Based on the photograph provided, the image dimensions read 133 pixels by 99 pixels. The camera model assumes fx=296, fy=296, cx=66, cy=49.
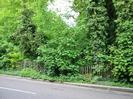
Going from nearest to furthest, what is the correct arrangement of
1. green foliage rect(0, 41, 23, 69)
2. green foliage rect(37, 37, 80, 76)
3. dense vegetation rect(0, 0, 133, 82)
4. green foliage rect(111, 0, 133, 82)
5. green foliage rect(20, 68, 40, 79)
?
green foliage rect(111, 0, 133, 82) < dense vegetation rect(0, 0, 133, 82) < green foliage rect(37, 37, 80, 76) < green foliage rect(20, 68, 40, 79) < green foliage rect(0, 41, 23, 69)

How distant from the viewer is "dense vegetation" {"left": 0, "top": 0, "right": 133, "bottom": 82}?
17.7 m

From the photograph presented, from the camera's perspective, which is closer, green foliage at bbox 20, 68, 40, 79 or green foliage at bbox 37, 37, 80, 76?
green foliage at bbox 37, 37, 80, 76

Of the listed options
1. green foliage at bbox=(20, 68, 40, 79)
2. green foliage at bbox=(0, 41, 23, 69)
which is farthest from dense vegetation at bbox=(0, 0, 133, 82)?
green foliage at bbox=(20, 68, 40, 79)

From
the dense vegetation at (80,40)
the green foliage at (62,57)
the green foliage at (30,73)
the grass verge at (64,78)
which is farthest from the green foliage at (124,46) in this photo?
the green foliage at (30,73)

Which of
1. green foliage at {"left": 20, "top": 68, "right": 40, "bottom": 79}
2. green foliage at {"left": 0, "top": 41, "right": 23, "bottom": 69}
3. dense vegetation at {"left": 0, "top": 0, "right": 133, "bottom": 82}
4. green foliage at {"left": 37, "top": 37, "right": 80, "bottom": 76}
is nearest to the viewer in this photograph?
dense vegetation at {"left": 0, "top": 0, "right": 133, "bottom": 82}

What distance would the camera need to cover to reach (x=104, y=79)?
1828 centimetres

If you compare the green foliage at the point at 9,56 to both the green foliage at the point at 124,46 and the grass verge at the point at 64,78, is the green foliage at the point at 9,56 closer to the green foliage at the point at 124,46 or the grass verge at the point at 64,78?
the grass verge at the point at 64,78

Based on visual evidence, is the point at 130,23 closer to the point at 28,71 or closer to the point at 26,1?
the point at 28,71

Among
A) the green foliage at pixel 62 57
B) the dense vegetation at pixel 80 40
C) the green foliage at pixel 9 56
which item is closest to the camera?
the dense vegetation at pixel 80 40

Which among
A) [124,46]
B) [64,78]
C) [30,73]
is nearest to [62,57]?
[64,78]

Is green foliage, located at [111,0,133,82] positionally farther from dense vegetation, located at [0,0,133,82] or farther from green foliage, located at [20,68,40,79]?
green foliage, located at [20,68,40,79]

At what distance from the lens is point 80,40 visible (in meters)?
20.9

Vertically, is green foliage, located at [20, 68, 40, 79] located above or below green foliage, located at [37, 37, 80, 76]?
below

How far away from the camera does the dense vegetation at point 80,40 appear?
17672 mm
